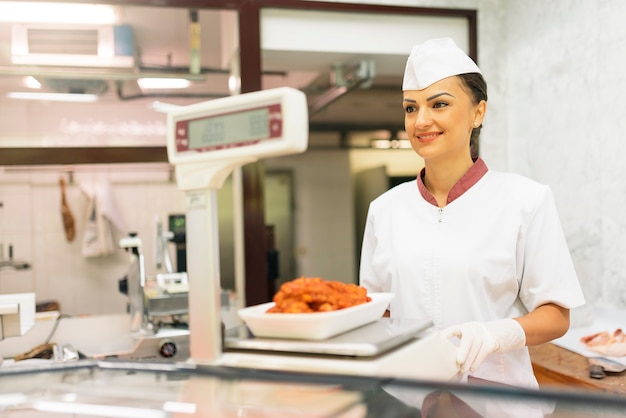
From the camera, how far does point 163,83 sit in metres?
3.78

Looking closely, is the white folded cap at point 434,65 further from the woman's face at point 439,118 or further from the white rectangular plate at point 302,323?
the white rectangular plate at point 302,323

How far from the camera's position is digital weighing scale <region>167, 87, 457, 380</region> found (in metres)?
0.79

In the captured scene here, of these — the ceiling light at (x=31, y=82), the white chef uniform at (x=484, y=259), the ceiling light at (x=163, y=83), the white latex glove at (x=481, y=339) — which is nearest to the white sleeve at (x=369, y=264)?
the white chef uniform at (x=484, y=259)

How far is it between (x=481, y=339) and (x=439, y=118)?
2.08ft

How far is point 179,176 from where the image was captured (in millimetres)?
862

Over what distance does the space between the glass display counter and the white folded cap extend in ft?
3.23

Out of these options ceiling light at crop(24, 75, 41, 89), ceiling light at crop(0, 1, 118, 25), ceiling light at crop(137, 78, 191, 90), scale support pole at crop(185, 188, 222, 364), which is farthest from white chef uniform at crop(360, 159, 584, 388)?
ceiling light at crop(24, 75, 41, 89)

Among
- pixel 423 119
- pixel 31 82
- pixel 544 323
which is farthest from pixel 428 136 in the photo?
pixel 31 82

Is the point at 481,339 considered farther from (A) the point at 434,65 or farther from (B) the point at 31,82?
(B) the point at 31,82

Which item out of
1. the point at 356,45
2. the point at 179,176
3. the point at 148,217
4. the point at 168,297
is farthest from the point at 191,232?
the point at 148,217

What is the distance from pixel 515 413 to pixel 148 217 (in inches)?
198

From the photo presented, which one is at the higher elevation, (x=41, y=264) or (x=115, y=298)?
(x=41, y=264)

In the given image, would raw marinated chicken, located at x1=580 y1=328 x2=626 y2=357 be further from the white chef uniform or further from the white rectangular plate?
Answer: the white rectangular plate

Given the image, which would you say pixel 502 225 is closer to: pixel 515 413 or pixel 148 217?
pixel 515 413
